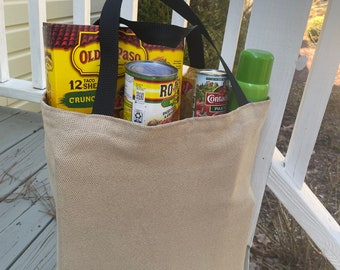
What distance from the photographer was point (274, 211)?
1.55m

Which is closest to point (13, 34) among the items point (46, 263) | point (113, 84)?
point (46, 263)

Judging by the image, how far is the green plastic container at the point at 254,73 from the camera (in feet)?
2.21

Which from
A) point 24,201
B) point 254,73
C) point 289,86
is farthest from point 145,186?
point 24,201

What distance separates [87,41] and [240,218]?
43cm

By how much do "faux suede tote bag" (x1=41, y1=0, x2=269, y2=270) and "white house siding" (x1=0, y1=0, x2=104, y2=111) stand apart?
5.33 feet

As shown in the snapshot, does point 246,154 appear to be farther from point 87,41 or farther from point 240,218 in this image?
point 87,41

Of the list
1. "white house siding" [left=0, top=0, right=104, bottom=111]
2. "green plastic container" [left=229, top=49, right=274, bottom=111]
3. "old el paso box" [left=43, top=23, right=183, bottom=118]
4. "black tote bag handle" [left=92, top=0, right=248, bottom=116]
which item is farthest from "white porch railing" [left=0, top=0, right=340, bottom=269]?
"white house siding" [left=0, top=0, right=104, bottom=111]

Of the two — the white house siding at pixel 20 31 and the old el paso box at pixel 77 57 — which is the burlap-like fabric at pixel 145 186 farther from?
the white house siding at pixel 20 31

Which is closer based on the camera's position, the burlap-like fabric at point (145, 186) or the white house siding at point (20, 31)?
the burlap-like fabric at point (145, 186)

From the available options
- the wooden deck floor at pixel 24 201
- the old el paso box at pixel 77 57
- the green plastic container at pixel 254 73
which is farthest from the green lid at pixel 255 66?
the wooden deck floor at pixel 24 201

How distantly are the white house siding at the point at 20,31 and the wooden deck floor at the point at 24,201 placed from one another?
74cm

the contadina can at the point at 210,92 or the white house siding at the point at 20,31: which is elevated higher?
the contadina can at the point at 210,92

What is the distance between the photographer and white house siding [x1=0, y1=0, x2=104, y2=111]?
78.7 inches

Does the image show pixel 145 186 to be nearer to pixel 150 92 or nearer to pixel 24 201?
pixel 150 92
